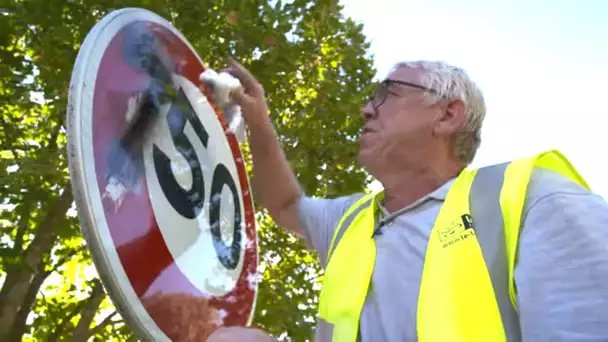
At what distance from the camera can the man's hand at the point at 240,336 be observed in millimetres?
1070

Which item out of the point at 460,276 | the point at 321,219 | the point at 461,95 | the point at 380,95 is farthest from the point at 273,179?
the point at 460,276

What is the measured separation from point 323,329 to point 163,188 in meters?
0.65

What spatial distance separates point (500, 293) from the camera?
1218mm

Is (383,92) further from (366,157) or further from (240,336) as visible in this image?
(240,336)

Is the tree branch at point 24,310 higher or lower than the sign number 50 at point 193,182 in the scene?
higher

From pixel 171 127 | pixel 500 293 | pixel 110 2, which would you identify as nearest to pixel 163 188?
pixel 171 127

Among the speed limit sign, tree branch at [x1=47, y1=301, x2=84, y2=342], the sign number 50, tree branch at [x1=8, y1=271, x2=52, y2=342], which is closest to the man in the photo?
the speed limit sign

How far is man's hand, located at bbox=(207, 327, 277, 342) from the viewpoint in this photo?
107cm

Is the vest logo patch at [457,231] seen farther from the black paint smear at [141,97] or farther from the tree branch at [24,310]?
the tree branch at [24,310]

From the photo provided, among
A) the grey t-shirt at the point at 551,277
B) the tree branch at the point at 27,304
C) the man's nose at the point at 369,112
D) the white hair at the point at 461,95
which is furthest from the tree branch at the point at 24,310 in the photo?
the grey t-shirt at the point at 551,277

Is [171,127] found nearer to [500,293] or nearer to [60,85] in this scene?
[500,293]

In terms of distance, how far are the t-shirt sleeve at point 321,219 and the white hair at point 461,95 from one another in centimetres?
43

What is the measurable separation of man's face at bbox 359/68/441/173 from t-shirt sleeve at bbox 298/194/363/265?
18 cm

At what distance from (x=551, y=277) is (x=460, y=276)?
0.73ft
